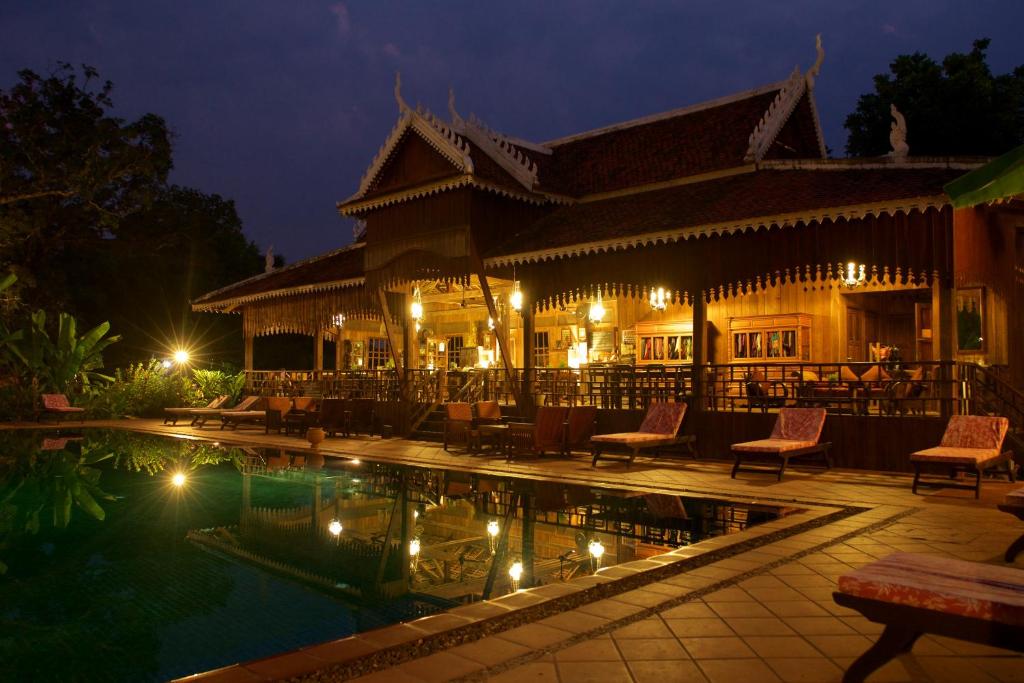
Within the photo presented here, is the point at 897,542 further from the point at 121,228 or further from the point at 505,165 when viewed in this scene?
the point at 121,228

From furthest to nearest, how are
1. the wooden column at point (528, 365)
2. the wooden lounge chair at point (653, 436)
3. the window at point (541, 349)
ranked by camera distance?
the window at point (541, 349) < the wooden column at point (528, 365) < the wooden lounge chair at point (653, 436)

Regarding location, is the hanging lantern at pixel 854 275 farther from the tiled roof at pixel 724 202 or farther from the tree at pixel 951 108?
the tree at pixel 951 108

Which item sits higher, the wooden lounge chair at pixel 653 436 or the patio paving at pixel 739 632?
the wooden lounge chair at pixel 653 436

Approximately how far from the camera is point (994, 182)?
17.0 ft

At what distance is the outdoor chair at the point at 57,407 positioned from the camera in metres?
25.3

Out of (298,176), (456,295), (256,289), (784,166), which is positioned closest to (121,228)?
Result: (256,289)

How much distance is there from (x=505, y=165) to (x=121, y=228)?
98.1ft

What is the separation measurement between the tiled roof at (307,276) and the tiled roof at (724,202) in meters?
6.32

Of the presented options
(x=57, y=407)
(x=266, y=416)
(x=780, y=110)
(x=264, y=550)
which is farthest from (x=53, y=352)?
Answer: (x=780, y=110)

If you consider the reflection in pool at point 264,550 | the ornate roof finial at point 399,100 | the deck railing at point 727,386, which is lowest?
the reflection in pool at point 264,550

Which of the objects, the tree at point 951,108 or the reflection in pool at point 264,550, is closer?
the reflection in pool at point 264,550

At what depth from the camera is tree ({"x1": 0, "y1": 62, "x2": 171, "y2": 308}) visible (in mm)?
29375

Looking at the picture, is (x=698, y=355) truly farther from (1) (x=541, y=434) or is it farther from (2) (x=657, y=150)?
(2) (x=657, y=150)

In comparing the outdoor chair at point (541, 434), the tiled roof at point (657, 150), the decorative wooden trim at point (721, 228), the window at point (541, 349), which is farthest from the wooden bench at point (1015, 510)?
the window at point (541, 349)
